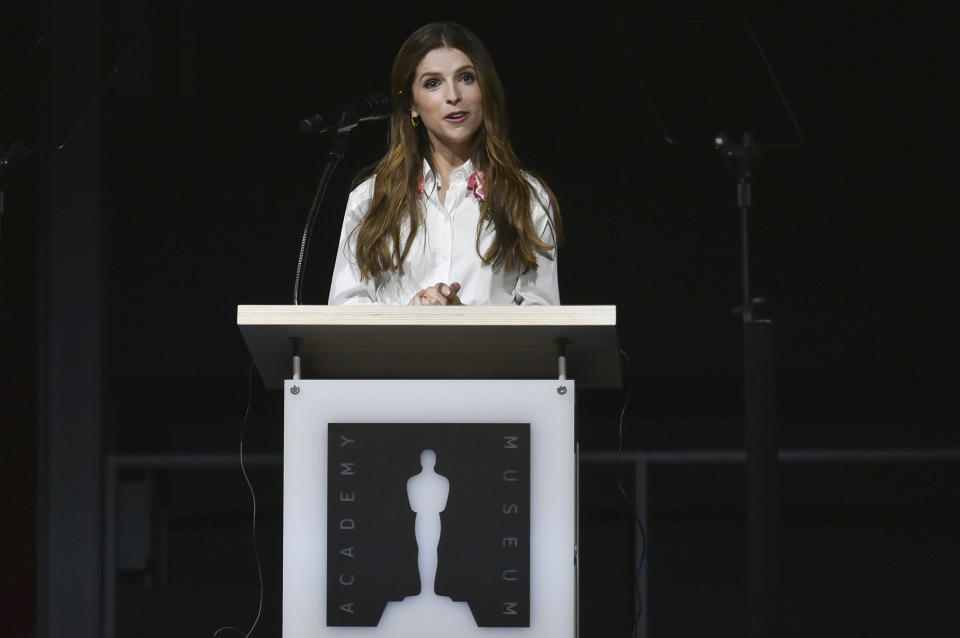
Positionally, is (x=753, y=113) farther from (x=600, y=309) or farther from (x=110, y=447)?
(x=110, y=447)

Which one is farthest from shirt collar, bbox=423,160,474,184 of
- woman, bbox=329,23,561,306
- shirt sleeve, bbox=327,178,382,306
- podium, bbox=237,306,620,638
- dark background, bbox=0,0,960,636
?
dark background, bbox=0,0,960,636

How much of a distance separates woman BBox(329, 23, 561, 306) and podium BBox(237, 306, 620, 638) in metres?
0.44

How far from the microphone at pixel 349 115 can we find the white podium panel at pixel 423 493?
0.52m

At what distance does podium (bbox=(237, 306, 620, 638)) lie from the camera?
186 cm

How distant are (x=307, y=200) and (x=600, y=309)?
5.93 feet

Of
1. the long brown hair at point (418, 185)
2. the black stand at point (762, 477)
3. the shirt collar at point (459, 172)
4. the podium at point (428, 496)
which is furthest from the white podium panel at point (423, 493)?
the shirt collar at point (459, 172)

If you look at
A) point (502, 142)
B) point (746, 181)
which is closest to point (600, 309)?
point (746, 181)

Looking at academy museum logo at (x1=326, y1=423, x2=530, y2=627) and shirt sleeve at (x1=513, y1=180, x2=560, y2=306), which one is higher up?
shirt sleeve at (x1=513, y1=180, x2=560, y2=306)

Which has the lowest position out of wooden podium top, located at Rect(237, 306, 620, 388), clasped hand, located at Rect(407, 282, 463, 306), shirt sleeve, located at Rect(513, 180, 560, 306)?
wooden podium top, located at Rect(237, 306, 620, 388)

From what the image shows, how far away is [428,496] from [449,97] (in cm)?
80

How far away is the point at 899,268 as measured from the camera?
3400 millimetres

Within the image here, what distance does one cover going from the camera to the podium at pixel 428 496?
186 centimetres

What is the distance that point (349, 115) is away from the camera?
2234 millimetres

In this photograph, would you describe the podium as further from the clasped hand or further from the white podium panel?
the clasped hand
